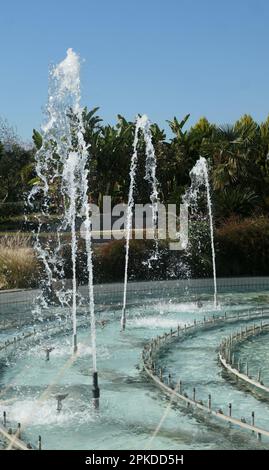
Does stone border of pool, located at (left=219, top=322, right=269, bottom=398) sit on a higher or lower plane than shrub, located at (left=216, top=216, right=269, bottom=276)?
lower

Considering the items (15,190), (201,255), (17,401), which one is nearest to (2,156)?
(15,190)

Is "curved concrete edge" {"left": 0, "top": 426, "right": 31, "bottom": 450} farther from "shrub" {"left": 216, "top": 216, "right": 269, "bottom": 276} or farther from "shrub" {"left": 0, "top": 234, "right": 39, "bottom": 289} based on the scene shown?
"shrub" {"left": 216, "top": 216, "right": 269, "bottom": 276}

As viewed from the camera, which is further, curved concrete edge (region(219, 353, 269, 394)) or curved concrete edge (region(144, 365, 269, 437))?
curved concrete edge (region(219, 353, 269, 394))

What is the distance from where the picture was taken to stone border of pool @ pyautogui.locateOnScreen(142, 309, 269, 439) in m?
7.97

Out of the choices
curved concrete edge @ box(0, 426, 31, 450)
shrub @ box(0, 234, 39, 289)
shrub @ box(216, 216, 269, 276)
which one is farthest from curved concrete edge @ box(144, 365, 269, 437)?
shrub @ box(216, 216, 269, 276)

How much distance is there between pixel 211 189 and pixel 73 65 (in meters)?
17.1

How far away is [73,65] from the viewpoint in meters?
13.6

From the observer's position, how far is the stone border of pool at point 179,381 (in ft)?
26.1

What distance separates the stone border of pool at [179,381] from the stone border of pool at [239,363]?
881 mm

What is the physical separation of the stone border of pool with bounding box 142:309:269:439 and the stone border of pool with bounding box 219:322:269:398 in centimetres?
88

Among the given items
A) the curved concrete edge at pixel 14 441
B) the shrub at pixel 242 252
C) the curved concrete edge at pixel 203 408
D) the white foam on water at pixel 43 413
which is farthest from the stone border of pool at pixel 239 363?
the shrub at pixel 242 252

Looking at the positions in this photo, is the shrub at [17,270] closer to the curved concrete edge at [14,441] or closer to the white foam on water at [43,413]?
the white foam on water at [43,413]

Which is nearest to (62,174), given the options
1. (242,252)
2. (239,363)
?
(242,252)

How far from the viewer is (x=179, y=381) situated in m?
9.56
